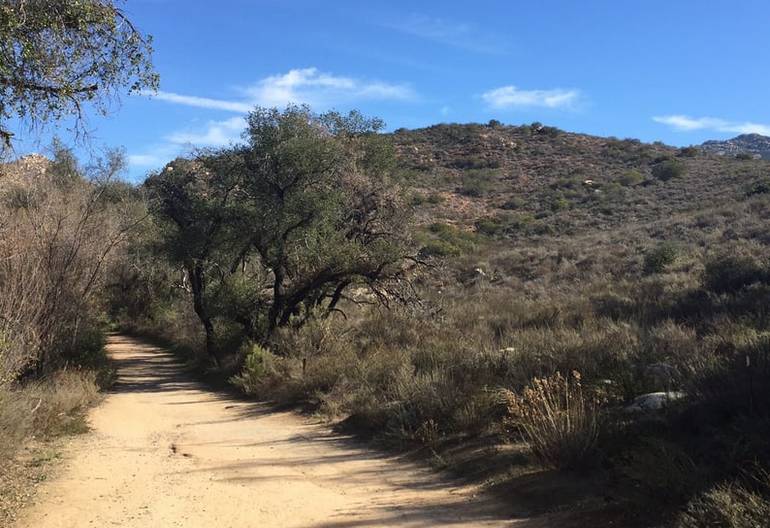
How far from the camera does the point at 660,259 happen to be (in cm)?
2533

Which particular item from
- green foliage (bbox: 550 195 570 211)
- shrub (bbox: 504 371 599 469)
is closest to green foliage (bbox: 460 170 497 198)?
green foliage (bbox: 550 195 570 211)

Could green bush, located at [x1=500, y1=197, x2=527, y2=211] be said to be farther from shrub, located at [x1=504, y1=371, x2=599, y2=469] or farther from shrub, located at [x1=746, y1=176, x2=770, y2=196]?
shrub, located at [x1=504, y1=371, x2=599, y2=469]

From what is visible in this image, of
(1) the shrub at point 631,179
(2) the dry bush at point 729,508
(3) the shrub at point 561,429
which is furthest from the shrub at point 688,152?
(2) the dry bush at point 729,508

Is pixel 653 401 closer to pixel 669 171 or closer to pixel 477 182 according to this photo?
pixel 669 171

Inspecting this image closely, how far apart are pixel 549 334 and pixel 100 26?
10.2 m

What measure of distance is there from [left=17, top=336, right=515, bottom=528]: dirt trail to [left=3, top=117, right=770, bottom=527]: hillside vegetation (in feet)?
2.44

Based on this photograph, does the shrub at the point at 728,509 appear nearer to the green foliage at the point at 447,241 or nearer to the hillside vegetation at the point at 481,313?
the hillside vegetation at the point at 481,313

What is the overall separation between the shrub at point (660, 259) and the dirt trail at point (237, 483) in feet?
57.6

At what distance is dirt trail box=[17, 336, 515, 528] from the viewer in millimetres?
6355

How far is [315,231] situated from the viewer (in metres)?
19.3

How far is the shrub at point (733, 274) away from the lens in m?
19.2

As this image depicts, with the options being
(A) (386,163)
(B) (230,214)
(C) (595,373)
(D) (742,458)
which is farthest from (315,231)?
(D) (742,458)

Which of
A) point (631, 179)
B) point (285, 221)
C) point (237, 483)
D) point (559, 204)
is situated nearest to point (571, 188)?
point (631, 179)

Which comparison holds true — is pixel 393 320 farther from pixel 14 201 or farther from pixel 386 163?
pixel 14 201
